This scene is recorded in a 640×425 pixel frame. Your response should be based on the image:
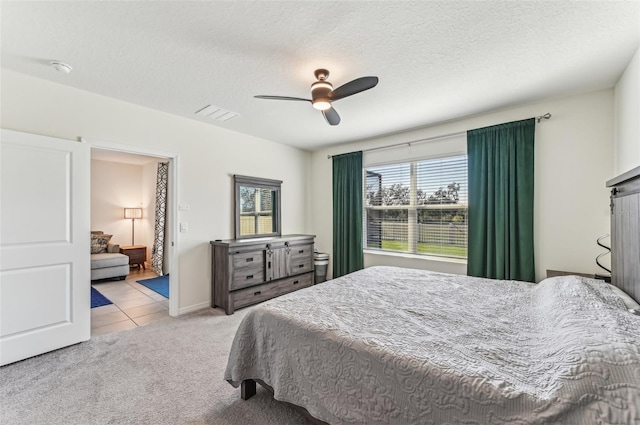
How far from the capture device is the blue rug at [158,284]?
467cm

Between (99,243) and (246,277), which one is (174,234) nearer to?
(246,277)

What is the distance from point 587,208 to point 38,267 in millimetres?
5515

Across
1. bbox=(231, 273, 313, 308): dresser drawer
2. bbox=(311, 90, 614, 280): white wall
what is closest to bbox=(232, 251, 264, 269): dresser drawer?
bbox=(231, 273, 313, 308): dresser drawer

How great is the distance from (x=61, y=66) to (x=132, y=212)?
198 inches

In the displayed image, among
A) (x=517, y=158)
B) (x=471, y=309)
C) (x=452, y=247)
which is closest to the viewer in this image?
(x=471, y=309)

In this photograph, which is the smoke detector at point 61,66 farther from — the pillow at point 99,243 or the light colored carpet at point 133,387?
the pillow at point 99,243

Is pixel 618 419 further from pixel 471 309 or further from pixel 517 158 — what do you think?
pixel 517 158

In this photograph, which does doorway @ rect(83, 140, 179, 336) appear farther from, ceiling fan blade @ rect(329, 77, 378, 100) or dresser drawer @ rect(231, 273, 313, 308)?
ceiling fan blade @ rect(329, 77, 378, 100)

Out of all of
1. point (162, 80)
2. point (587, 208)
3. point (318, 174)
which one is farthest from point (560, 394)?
point (318, 174)

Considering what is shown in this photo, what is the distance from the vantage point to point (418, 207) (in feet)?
13.7

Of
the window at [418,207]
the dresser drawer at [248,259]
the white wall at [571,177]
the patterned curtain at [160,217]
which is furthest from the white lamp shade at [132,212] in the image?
the white wall at [571,177]

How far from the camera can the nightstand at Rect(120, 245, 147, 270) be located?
606cm

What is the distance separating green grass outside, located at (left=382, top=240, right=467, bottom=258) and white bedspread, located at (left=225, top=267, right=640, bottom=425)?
1.65 meters

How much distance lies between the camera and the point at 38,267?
2.53 meters
